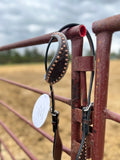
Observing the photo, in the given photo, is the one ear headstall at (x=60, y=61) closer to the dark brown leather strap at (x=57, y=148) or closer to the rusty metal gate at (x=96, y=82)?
the rusty metal gate at (x=96, y=82)

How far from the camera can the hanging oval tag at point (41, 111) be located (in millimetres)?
514

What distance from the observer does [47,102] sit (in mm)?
531

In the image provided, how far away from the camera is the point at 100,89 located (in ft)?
1.53

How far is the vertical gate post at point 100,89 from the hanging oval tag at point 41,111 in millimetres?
152

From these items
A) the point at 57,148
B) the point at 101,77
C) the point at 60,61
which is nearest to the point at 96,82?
the point at 101,77

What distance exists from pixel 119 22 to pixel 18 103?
504cm

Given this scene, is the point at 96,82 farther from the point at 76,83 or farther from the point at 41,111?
the point at 41,111

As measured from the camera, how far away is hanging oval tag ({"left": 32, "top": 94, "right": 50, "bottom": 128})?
51 centimetres

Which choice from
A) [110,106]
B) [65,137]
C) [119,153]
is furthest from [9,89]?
[119,153]

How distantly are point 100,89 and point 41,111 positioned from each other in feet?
0.67

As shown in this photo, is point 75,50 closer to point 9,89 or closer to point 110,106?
point 110,106

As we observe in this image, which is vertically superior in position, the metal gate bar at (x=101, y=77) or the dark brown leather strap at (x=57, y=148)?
the metal gate bar at (x=101, y=77)

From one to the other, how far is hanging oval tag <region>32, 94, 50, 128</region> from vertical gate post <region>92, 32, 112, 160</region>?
0.15 m

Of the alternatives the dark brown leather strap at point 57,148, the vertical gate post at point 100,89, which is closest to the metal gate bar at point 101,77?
the vertical gate post at point 100,89
